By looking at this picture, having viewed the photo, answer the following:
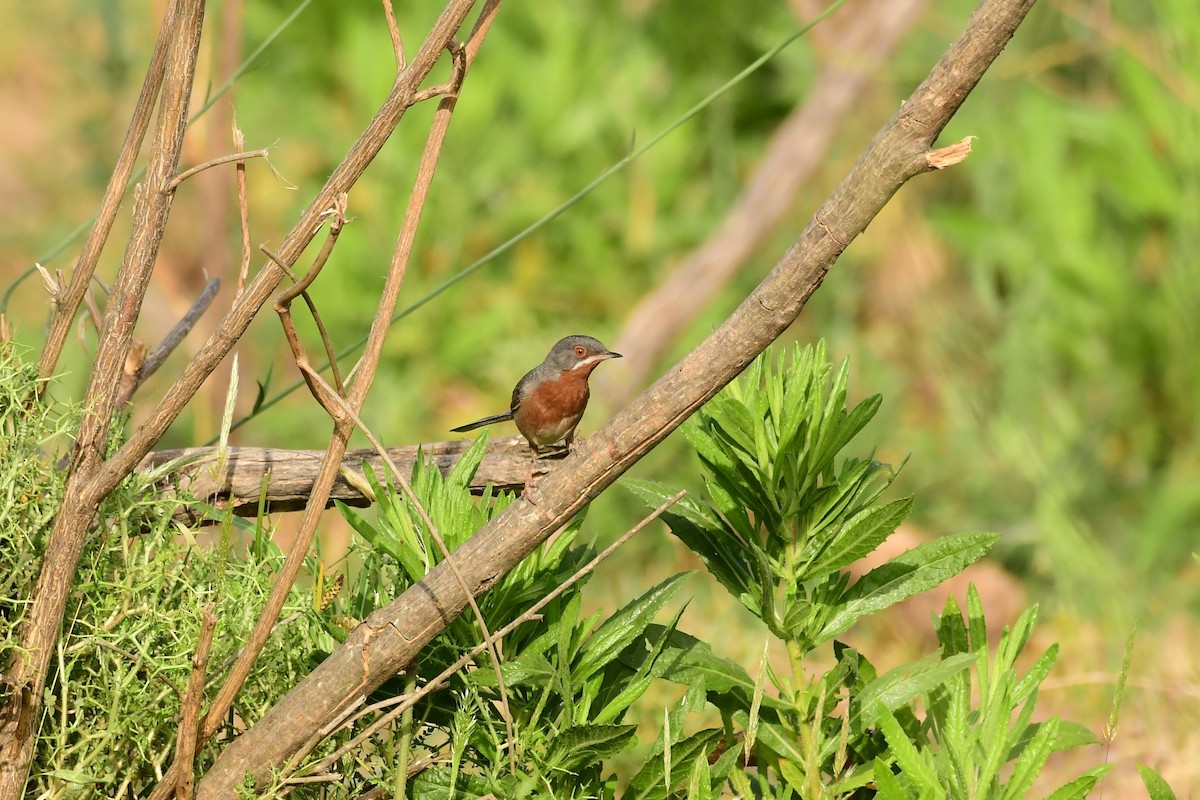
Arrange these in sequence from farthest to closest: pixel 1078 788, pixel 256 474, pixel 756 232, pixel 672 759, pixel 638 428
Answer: pixel 756 232
pixel 256 474
pixel 672 759
pixel 1078 788
pixel 638 428

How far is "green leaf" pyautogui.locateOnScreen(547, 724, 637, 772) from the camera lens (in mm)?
1959

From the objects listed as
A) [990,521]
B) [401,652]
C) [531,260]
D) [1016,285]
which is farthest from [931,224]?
[401,652]

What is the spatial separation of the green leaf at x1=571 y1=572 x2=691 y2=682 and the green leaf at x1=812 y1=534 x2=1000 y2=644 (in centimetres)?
30

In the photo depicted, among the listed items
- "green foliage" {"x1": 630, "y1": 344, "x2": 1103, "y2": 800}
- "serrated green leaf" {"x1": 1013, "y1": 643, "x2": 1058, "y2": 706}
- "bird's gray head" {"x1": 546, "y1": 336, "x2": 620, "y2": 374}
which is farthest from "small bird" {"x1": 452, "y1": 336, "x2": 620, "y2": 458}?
"serrated green leaf" {"x1": 1013, "y1": 643, "x2": 1058, "y2": 706}

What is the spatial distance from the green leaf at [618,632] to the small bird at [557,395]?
3.70 feet

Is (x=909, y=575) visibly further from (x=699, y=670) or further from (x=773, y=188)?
(x=773, y=188)

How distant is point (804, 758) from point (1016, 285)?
15.6 feet

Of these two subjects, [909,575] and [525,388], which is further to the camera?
[525,388]

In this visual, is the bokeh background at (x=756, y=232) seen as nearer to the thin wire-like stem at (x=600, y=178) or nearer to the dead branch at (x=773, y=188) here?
the dead branch at (x=773, y=188)

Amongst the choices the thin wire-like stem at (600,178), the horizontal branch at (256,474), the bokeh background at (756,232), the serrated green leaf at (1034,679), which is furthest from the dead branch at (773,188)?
Result: the serrated green leaf at (1034,679)

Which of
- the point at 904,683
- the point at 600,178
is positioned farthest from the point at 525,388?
the point at 904,683

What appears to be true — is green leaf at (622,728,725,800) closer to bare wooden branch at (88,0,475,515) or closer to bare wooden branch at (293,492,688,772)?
bare wooden branch at (293,492,688,772)

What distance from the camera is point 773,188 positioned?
23.0 ft

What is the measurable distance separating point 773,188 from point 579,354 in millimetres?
3451
